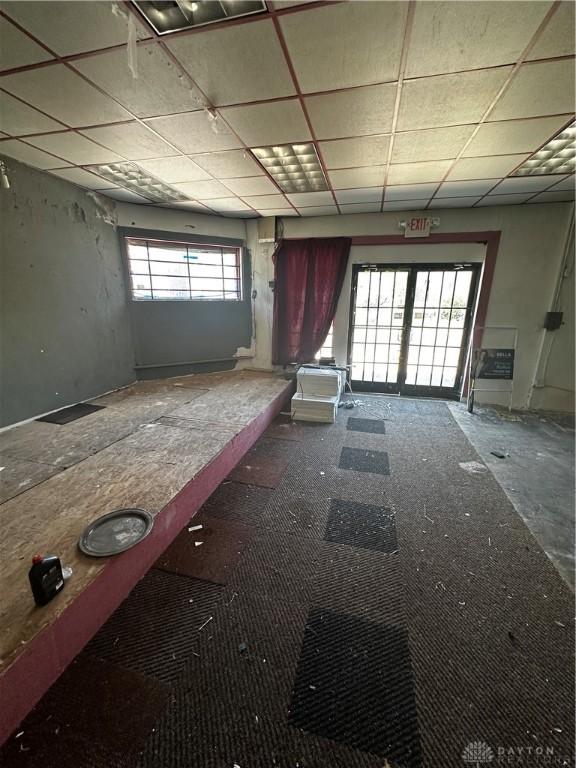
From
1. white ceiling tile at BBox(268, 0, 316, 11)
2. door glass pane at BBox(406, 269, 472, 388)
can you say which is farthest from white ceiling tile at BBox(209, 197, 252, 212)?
door glass pane at BBox(406, 269, 472, 388)

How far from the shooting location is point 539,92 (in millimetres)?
1744

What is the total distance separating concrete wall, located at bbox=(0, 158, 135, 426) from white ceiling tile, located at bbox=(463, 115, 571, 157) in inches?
153

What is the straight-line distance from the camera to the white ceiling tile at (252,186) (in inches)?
121

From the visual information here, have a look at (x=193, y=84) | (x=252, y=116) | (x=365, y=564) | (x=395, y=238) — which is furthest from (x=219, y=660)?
(x=395, y=238)

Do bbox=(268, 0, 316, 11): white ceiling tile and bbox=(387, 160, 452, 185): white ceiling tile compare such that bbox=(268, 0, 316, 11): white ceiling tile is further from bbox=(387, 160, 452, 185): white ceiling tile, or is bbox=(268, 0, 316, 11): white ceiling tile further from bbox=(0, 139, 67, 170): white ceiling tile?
bbox=(0, 139, 67, 170): white ceiling tile

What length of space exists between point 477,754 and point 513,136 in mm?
3508

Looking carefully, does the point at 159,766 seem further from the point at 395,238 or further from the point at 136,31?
the point at 395,238

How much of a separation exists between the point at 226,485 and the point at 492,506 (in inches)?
81.3

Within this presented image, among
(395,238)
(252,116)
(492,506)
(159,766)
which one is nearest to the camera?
(159,766)

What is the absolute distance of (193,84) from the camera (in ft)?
5.65

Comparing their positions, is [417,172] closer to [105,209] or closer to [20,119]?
[20,119]

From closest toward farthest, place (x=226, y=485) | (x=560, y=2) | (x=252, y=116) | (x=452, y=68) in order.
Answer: (x=560, y=2), (x=452, y=68), (x=252, y=116), (x=226, y=485)

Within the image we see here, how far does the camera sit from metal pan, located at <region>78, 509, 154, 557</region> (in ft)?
4.57

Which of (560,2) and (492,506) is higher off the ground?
(560,2)
